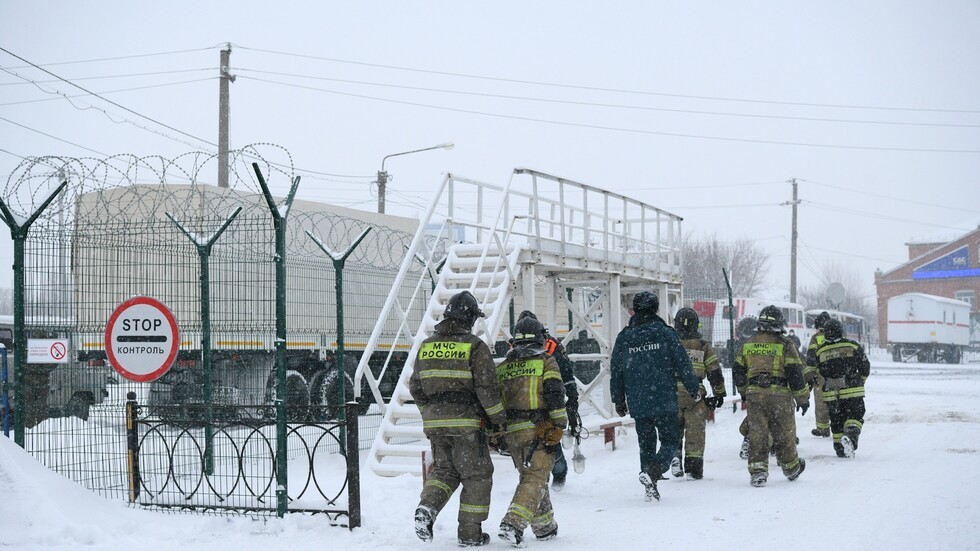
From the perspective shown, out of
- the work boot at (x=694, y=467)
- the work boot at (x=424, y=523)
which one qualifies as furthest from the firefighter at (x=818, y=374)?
the work boot at (x=424, y=523)

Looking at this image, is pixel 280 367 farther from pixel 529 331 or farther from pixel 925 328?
pixel 925 328

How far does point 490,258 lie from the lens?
12414mm

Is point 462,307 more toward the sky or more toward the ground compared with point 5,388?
more toward the sky

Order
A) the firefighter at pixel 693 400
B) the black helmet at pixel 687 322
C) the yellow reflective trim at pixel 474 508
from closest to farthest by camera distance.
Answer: the yellow reflective trim at pixel 474 508 < the firefighter at pixel 693 400 < the black helmet at pixel 687 322

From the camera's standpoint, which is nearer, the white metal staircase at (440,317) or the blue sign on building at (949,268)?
the white metal staircase at (440,317)

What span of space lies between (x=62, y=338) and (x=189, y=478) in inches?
140

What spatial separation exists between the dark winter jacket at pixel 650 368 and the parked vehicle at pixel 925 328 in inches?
1720

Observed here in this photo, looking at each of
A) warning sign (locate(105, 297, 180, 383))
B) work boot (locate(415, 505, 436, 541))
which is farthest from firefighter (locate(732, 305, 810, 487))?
warning sign (locate(105, 297, 180, 383))

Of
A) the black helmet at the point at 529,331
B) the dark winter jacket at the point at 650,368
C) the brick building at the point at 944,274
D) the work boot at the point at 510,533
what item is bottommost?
the work boot at the point at 510,533

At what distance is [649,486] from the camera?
27.9ft

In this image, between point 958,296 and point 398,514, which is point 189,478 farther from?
point 958,296

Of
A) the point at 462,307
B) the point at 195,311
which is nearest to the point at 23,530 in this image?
the point at 462,307

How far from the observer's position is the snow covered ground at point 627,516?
22.4 ft

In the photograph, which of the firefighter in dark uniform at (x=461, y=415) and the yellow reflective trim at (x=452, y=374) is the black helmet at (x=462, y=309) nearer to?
the firefighter in dark uniform at (x=461, y=415)
